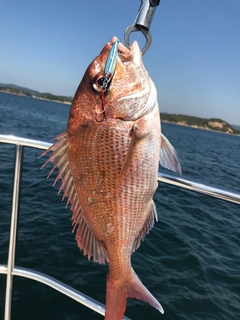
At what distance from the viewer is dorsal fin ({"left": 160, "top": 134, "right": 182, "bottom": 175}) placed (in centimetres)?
174

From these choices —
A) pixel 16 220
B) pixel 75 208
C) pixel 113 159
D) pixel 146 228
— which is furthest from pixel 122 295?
pixel 16 220

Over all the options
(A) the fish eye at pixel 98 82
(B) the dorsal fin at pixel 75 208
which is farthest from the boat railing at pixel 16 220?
(A) the fish eye at pixel 98 82

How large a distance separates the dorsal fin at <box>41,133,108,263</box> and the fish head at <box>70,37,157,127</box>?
0.68 ft

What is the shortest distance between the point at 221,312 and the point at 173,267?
51.7 inches

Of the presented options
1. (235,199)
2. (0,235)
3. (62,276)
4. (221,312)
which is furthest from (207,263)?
(235,199)

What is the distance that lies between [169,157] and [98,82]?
2.14 feet

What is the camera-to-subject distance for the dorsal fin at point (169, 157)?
1.74 metres

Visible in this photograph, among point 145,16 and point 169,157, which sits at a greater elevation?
point 145,16

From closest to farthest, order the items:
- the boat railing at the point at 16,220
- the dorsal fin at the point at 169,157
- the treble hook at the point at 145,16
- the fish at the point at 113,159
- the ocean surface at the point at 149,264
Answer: the treble hook at the point at 145,16
the fish at the point at 113,159
the dorsal fin at the point at 169,157
the boat railing at the point at 16,220
the ocean surface at the point at 149,264

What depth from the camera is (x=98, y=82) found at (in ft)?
5.39

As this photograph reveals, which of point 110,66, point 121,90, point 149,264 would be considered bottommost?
point 149,264

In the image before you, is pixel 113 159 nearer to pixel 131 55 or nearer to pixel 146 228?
pixel 146 228

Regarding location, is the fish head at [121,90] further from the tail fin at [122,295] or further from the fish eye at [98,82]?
the tail fin at [122,295]

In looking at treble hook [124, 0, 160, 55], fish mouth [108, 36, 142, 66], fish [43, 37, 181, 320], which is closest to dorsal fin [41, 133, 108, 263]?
fish [43, 37, 181, 320]
